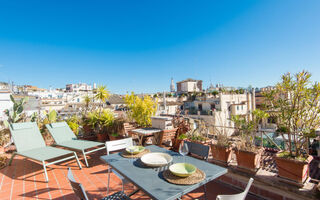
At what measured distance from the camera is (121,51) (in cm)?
2162

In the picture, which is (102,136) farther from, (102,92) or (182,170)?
(182,170)

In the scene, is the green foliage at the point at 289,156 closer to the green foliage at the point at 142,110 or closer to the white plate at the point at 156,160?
the white plate at the point at 156,160

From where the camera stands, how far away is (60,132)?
4695 millimetres

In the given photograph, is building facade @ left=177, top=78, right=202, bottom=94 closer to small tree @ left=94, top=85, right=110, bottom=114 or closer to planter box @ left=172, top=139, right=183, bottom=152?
small tree @ left=94, top=85, right=110, bottom=114

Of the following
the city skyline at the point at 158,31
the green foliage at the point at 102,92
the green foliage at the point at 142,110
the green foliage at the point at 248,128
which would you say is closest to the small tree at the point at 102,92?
the green foliage at the point at 102,92

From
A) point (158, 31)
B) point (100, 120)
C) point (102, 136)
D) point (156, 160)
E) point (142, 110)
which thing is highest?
point (158, 31)

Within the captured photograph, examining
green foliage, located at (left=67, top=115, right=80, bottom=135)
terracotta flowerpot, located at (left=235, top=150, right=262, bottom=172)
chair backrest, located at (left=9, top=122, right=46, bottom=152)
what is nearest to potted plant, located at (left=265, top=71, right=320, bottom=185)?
terracotta flowerpot, located at (left=235, top=150, right=262, bottom=172)

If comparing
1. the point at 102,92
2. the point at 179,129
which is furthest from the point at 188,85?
the point at 179,129

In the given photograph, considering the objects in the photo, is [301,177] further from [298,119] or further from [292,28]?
[292,28]

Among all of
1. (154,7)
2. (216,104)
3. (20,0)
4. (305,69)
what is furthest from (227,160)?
(216,104)

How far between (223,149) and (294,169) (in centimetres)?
101

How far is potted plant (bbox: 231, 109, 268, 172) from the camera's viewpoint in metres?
2.60

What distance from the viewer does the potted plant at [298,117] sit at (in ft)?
7.16

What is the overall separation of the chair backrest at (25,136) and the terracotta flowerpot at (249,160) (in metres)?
4.64
